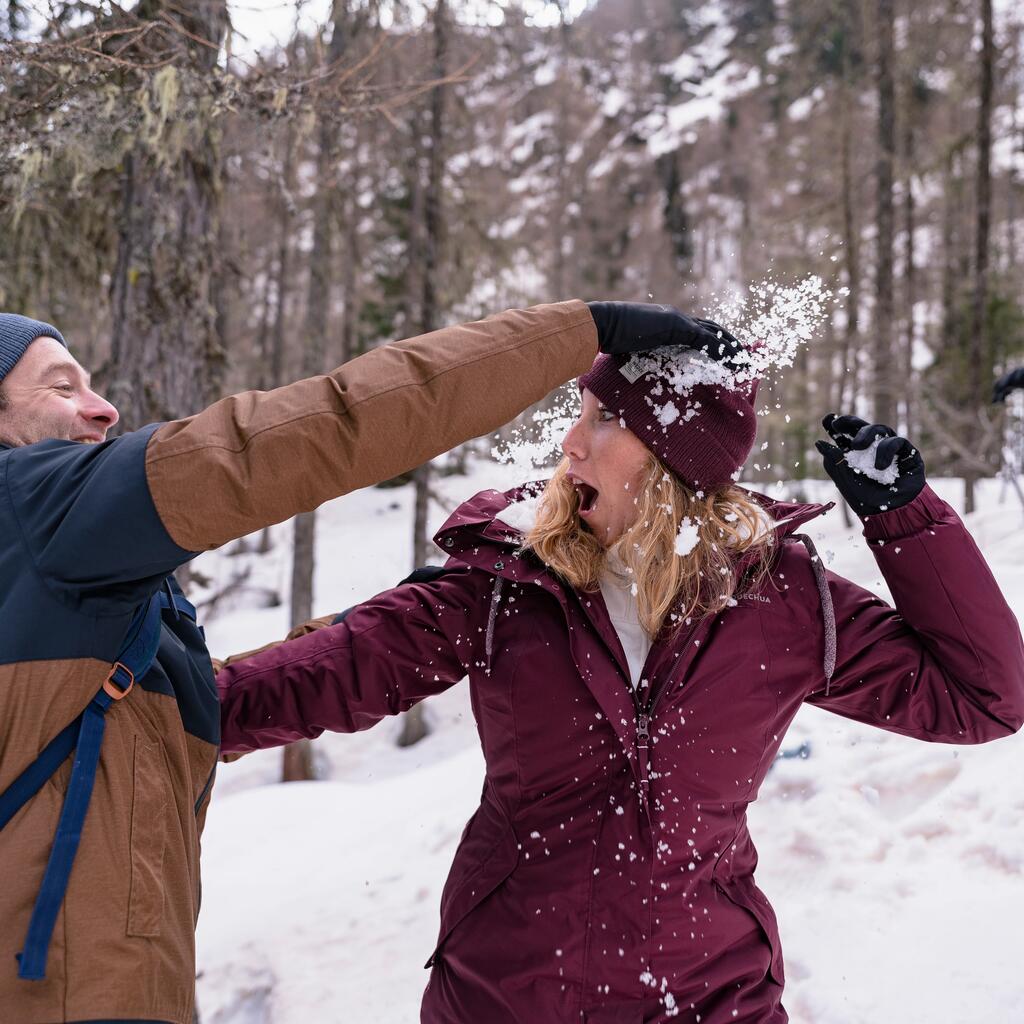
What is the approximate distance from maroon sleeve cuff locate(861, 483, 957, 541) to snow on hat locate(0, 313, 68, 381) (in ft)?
5.59

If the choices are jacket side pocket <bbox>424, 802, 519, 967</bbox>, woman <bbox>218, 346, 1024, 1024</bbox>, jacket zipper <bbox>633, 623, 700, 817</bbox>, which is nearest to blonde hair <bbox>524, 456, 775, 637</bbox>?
woman <bbox>218, 346, 1024, 1024</bbox>

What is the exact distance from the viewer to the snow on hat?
1.64 m

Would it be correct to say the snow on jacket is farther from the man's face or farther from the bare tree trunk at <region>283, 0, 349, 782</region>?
the bare tree trunk at <region>283, 0, 349, 782</region>

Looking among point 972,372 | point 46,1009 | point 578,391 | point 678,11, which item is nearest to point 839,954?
point 578,391

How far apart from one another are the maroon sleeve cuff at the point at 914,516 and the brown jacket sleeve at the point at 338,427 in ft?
2.62

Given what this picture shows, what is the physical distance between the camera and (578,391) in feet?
7.67


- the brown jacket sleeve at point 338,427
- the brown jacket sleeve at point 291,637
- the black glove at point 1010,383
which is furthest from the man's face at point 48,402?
the black glove at point 1010,383

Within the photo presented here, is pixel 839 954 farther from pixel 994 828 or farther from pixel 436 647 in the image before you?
pixel 436 647

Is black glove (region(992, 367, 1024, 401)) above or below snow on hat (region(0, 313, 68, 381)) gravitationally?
below

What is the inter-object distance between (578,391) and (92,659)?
4.45 ft

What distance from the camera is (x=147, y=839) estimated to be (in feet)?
4.83

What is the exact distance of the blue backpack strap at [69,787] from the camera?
1.33 m

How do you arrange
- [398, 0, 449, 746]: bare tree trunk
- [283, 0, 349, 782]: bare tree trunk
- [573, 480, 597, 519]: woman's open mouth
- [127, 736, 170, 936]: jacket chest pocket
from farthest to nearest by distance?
[283, 0, 349, 782]: bare tree trunk
[398, 0, 449, 746]: bare tree trunk
[573, 480, 597, 519]: woman's open mouth
[127, 736, 170, 936]: jacket chest pocket

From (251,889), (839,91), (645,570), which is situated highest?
(839,91)
